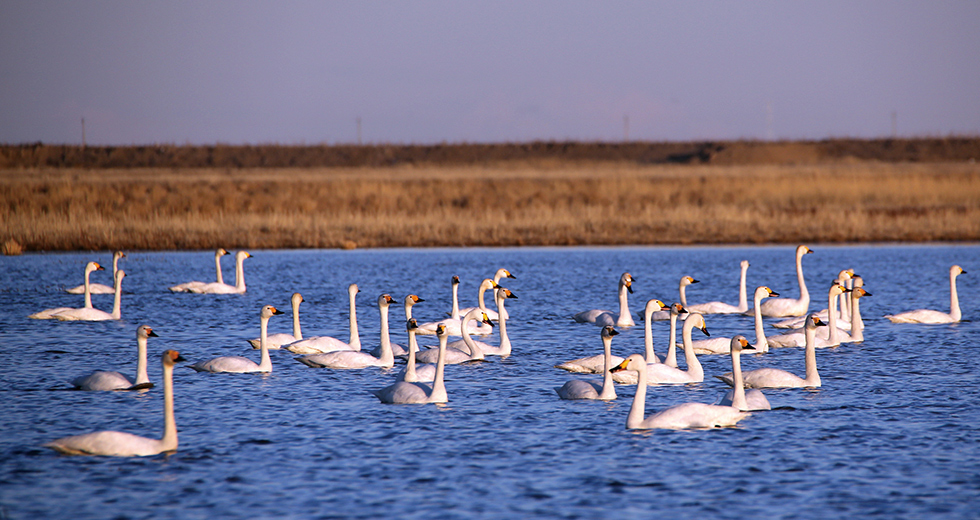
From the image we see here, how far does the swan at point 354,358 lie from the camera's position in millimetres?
13320

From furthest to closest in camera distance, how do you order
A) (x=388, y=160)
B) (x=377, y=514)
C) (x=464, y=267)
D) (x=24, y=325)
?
1. (x=388, y=160)
2. (x=464, y=267)
3. (x=24, y=325)
4. (x=377, y=514)

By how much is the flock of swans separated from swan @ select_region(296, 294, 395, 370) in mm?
12

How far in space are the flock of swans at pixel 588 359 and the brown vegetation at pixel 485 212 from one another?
529 inches

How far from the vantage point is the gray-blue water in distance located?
7.95 meters

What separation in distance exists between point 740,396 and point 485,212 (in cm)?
2648

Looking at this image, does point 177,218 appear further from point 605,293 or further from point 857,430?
point 857,430

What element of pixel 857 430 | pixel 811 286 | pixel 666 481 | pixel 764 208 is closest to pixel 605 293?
pixel 811 286

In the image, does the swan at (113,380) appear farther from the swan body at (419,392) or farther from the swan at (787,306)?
the swan at (787,306)

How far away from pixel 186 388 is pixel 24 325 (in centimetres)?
652

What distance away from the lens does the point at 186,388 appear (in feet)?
39.9

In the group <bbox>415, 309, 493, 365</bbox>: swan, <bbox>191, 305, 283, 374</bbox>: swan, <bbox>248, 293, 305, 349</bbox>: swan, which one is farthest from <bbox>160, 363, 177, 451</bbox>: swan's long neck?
<bbox>248, 293, 305, 349</bbox>: swan

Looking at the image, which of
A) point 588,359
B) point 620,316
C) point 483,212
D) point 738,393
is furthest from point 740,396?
point 483,212

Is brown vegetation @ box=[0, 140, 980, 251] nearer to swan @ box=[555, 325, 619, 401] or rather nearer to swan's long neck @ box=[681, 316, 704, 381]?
swan's long neck @ box=[681, 316, 704, 381]

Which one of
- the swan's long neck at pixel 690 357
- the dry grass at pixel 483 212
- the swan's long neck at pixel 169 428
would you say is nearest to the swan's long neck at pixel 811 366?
the swan's long neck at pixel 690 357
